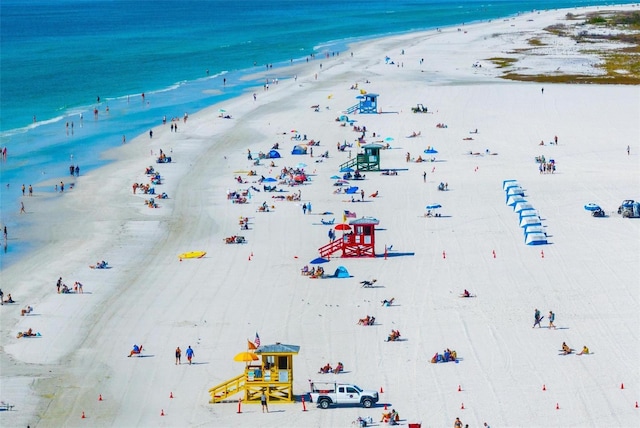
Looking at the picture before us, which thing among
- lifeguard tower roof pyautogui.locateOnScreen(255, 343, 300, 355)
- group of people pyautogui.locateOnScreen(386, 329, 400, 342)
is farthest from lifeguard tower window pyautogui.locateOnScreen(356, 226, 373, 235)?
lifeguard tower roof pyautogui.locateOnScreen(255, 343, 300, 355)

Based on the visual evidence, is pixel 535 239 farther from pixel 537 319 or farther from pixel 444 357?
pixel 444 357

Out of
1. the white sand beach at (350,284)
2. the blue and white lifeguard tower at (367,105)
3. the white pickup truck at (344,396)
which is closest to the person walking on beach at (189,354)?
the white sand beach at (350,284)

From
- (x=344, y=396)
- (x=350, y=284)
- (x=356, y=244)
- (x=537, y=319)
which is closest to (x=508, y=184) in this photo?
(x=356, y=244)

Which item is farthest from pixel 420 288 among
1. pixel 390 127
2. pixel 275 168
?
pixel 390 127

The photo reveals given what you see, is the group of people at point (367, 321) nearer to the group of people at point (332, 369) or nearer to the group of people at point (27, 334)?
the group of people at point (332, 369)

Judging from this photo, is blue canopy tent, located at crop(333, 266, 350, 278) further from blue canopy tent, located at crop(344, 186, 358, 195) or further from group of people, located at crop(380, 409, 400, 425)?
blue canopy tent, located at crop(344, 186, 358, 195)

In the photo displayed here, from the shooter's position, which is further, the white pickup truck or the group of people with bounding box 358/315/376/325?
the group of people with bounding box 358/315/376/325
